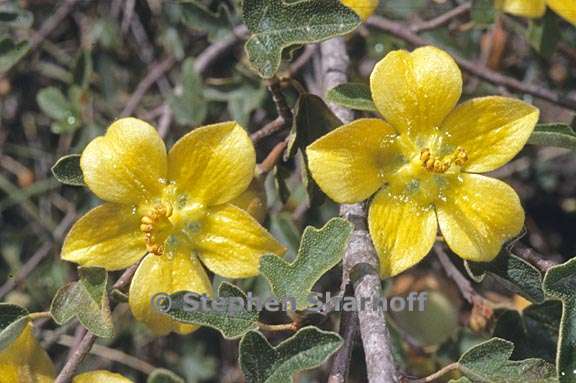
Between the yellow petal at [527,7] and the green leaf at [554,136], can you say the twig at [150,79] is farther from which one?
the green leaf at [554,136]

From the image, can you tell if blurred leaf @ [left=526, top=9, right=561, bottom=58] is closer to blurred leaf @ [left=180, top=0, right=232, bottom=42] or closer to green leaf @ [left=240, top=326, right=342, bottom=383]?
blurred leaf @ [left=180, top=0, right=232, bottom=42]

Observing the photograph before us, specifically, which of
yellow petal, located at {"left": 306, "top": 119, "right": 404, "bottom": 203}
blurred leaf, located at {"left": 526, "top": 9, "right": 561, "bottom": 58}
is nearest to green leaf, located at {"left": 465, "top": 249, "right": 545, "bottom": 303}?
yellow petal, located at {"left": 306, "top": 119, "right": 404, "bottom": 203}

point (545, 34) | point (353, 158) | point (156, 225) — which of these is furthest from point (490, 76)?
point (156, 225)

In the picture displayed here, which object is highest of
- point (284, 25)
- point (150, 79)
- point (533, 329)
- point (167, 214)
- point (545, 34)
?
point (284, 25)

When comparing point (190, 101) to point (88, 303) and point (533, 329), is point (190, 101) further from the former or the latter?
point (533, 329)

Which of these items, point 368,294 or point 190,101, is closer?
point 368,294

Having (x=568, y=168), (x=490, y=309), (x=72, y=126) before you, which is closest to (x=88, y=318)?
(x=490, y=309)

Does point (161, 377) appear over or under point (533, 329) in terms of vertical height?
over
